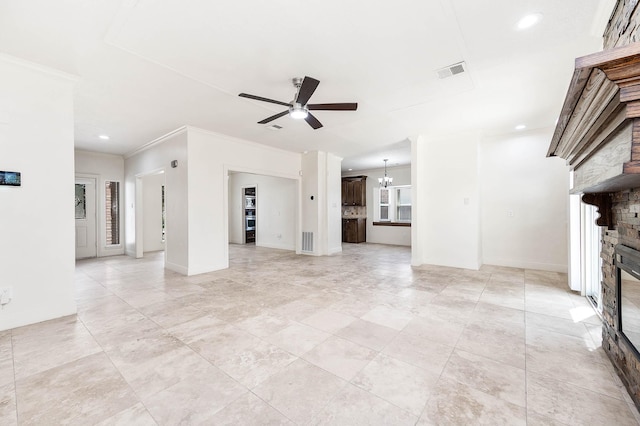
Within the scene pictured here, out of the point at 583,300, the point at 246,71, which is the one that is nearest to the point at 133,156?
the point at 246,71

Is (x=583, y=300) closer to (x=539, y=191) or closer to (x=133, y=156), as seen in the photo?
(x=539, y=191)

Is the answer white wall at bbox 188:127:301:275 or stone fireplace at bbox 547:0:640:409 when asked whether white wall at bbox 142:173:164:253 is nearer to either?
white wall at bbox 188:127:301:275

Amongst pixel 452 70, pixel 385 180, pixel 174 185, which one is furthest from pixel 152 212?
pixel 452 70

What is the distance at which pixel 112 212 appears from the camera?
23.1ft

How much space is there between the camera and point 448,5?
195cm

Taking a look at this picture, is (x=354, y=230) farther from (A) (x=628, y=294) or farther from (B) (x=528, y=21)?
(A) (x=628, y=294)

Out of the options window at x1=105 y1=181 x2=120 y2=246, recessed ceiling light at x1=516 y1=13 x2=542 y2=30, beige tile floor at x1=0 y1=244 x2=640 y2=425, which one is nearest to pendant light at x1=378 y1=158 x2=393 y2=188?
beige tile floor at x1=0 y1=244 x2=640 y2=425

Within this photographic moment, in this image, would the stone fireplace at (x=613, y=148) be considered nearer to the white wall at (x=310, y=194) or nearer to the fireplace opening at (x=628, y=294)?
the fireplace opening at (x=628, y=294)

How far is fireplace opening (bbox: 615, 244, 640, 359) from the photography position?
61.6 inches

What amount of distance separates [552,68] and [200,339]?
4.46 metres

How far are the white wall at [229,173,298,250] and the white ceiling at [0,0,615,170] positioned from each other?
372 cm

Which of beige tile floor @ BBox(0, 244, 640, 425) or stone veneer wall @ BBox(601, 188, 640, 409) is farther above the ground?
stone veneer wall @ BBox(601, 188, 640, 409)

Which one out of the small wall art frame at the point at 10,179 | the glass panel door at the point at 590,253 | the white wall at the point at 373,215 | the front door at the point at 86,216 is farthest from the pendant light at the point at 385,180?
the front door at the point at 86,216

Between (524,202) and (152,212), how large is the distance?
9.10m
